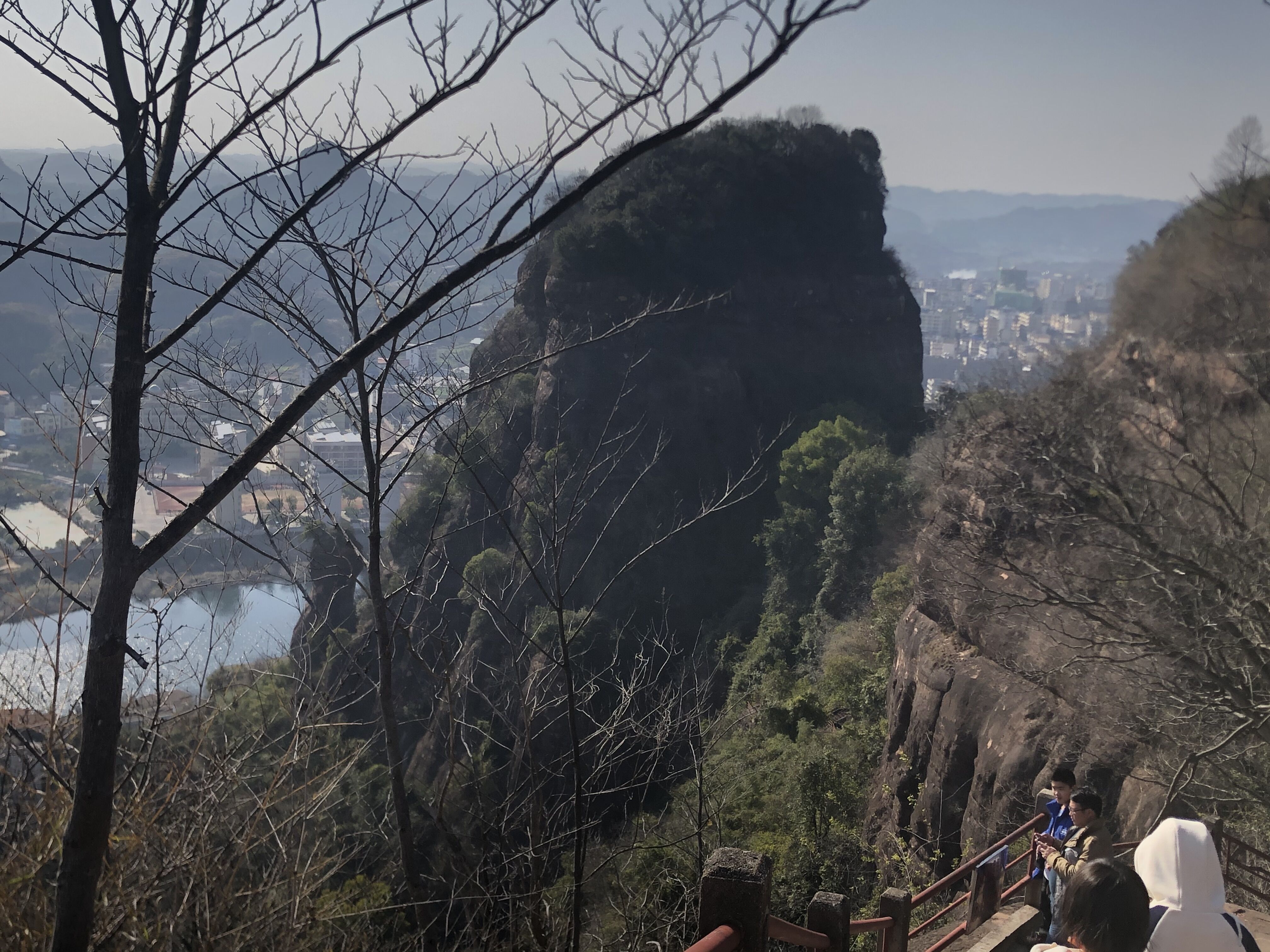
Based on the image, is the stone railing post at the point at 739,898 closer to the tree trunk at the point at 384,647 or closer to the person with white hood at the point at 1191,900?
the person with white hood at the point at 1191,900

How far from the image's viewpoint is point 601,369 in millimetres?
30188

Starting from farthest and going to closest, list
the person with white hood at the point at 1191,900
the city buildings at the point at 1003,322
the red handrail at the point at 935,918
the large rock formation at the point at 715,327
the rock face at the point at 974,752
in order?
the large rock formation at the point at 715,327 → the city buildings at the point at 1003,322 → the rock face at the point at 974,752 → the red handrail at the point at 935,918 → the person with white hood at the point at 1191,900

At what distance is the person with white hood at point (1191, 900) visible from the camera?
250cm

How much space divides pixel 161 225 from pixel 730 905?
A: 258 cm

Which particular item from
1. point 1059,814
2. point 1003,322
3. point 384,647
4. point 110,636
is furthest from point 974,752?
point 1003,322

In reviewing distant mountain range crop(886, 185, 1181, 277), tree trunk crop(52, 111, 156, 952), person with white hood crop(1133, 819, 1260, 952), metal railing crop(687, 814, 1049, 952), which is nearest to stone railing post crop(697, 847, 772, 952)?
metal railing crop(687, 814, 1049, 952)

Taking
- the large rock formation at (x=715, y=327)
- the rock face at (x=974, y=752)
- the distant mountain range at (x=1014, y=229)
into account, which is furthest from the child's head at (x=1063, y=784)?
Result: the large rock formation at (x=715, y=327)

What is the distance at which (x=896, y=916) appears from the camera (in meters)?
4.44

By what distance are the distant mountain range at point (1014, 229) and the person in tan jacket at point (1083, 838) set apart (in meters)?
18.1

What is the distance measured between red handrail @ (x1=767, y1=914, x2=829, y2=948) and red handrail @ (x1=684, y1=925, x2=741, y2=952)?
117 millimetres

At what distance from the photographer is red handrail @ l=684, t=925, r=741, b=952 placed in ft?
7.00

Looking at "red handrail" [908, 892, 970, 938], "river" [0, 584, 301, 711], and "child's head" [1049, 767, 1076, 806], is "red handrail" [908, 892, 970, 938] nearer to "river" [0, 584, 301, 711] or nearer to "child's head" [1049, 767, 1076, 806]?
"child's head" [1049, 767, 1076, 806]

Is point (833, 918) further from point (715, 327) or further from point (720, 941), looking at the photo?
point (715, 327)

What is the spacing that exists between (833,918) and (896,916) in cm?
140
